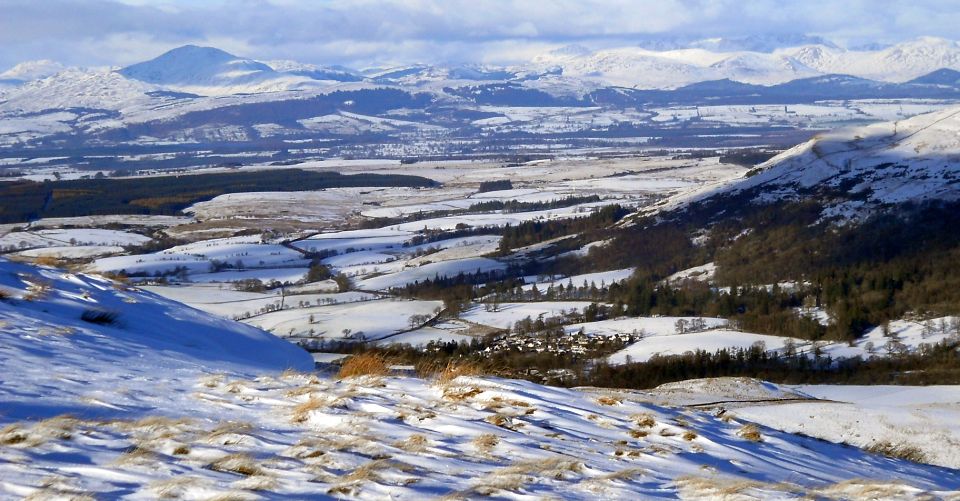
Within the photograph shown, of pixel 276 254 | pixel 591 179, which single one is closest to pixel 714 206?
pixel 276 254

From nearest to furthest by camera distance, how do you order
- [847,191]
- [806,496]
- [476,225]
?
[806,496], [847,191], [476,225]

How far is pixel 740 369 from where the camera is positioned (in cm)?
2964

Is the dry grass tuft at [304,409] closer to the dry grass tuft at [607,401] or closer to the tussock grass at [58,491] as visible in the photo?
the tussock grass at [58,491]

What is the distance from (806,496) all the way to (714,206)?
2008 inches

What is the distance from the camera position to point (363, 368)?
13.8 metres

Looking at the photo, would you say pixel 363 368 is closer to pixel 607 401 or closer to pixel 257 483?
pixel 607 401

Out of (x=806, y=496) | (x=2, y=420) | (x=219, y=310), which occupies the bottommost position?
(x=219, y=310)

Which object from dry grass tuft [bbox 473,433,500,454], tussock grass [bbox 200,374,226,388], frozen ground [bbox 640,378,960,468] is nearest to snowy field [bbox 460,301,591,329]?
frozen ground [bbox 640,378,960,468]

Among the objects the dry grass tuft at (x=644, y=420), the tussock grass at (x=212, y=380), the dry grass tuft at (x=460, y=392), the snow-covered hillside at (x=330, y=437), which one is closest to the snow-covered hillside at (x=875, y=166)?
the snow-covered hillside at (x=330, y=437)

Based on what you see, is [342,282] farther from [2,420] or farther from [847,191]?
[2,420]

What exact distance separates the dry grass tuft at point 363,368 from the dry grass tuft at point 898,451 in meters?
6.80

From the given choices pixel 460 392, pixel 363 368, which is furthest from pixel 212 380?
pixel 460 392

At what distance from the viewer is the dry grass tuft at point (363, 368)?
13.4 metres

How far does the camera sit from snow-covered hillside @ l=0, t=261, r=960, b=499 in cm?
802
